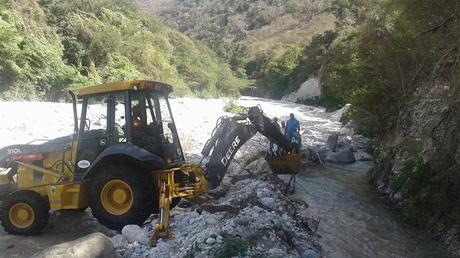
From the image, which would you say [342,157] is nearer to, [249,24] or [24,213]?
[24,213]

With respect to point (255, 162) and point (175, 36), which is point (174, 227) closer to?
point (255, 162)

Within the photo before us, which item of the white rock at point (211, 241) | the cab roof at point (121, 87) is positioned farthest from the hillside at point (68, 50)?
the white rock at point (211, 241)

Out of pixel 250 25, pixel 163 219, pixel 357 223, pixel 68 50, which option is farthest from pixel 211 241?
pixel 250 25

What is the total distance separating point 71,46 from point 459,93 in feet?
68.8

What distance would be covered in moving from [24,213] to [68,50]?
60.2 ft

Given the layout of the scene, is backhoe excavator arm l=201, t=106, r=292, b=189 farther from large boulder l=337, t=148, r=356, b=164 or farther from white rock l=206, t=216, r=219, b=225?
large boulder l=337, t=148, r=356, b=164

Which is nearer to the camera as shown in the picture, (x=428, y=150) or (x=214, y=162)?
(x=214, y=162)

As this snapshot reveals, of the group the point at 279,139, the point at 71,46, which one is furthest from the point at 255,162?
the point at 71,46

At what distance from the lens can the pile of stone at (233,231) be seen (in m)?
6.12

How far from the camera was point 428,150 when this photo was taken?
9766 millimetres

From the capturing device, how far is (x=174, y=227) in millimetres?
7516

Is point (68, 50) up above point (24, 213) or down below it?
above

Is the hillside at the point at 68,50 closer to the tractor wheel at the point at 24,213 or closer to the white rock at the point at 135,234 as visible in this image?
the tractor wheel at the point at 24,213

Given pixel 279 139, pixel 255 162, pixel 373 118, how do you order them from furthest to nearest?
pixel 373 118 < pixel 255 162 < pixel 279 139
